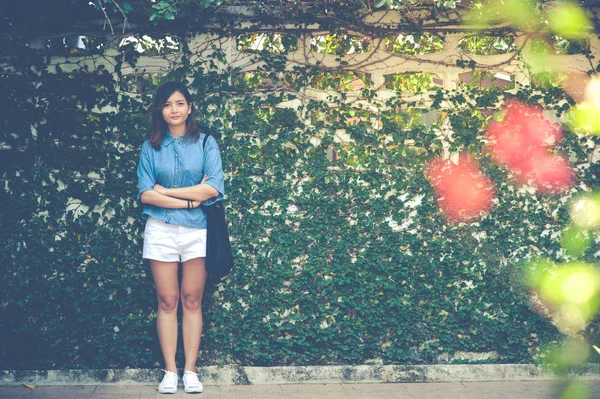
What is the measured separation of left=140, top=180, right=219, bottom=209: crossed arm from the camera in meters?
5.50

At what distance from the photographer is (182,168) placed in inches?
222

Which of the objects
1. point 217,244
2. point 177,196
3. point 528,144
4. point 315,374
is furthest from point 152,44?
point 528,144

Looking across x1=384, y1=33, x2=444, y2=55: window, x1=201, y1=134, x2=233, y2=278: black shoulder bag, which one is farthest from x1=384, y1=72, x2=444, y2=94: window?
x1=201, y1=134, x2=233, y2=278: black shoulder bag

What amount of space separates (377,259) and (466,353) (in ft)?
3.91

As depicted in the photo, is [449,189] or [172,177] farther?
[449,189]

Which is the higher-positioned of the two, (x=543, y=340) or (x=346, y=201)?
(x=346, y=201)

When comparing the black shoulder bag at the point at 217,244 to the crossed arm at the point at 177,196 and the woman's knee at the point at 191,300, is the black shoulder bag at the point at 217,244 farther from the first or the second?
the woman's knee at the point at 191,300

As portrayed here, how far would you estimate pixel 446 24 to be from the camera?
622 centimetres

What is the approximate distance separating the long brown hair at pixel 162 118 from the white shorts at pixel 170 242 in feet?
2.13

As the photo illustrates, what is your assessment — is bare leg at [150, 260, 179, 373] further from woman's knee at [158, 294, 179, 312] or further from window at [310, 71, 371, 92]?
window at [310, 71, 371, 92]

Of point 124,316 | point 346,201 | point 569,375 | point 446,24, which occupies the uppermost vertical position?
point 446,24

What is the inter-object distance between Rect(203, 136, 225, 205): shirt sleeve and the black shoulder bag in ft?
0.16

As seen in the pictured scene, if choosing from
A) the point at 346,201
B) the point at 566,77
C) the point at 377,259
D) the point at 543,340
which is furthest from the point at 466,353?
the point at 566,77

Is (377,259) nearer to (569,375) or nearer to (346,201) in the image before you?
(346,201)
